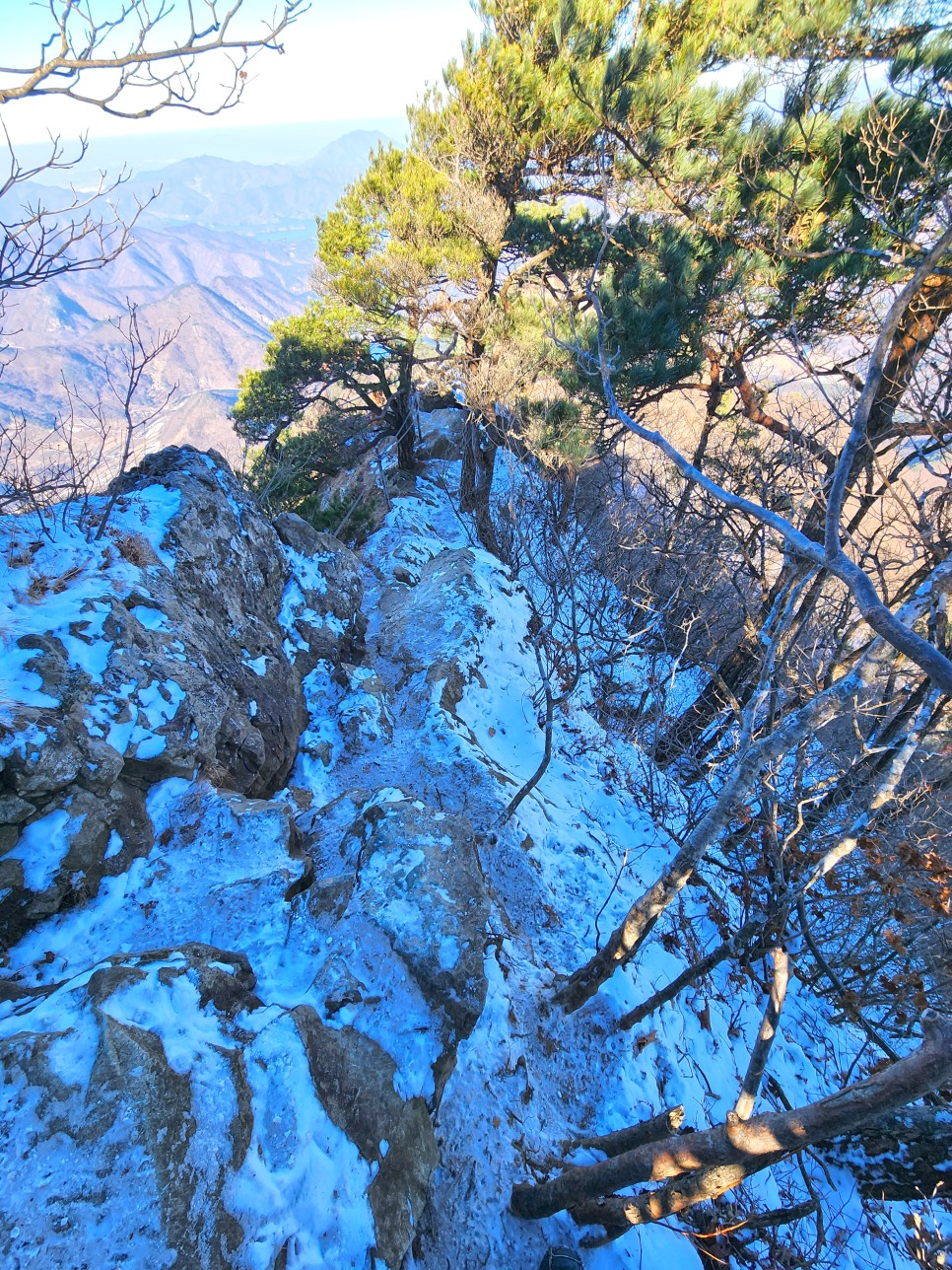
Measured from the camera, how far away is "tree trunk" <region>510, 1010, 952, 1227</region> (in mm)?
1829

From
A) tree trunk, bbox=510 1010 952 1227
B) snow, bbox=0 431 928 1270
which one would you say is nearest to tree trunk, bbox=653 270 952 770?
snow, bbox=0 431 928 1270

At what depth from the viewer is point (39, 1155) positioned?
1875 mm

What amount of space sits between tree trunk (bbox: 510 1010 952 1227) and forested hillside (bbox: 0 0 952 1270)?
0.02 metres

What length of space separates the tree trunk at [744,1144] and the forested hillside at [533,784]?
0.06ft

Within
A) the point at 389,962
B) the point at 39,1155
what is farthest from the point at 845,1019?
the point at 39,1155

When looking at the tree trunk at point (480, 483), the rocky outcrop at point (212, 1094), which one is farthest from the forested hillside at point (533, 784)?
the tree trunk at point (480, 483)

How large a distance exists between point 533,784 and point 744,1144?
3.40 m

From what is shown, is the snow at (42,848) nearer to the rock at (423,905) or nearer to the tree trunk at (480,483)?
the rock at (423,905)

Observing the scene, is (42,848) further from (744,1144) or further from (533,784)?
(533,784)

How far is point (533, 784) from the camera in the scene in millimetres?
5391

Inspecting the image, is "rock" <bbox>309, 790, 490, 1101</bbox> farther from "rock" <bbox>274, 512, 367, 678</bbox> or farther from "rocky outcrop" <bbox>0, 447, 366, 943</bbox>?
"rock" <bbox>274, 512, 367, 678</bbox>

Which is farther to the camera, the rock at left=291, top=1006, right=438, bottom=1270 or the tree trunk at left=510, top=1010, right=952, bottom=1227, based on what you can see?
the rock at left=291, top=1006, right=438, bottom=1270

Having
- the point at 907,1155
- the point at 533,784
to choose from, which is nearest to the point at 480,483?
the point at 533,784

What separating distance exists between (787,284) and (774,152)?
3.63ft
